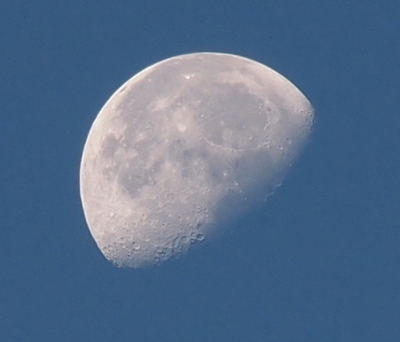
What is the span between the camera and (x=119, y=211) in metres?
20.8

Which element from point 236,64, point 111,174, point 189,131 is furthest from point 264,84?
point 111,174

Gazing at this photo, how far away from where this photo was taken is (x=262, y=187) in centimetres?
1966

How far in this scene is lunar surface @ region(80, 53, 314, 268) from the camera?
19.7 meters

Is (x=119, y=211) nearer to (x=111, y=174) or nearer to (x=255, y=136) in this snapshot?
(x=111, y=174)

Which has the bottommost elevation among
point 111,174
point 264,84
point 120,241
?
point 120,241

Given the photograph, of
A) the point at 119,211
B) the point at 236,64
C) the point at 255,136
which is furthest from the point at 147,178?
the point at 236,64

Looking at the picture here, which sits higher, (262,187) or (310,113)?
(310,113)

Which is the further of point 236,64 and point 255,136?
point 236,64

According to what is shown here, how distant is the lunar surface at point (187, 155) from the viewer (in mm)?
19719

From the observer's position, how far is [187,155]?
1989cm

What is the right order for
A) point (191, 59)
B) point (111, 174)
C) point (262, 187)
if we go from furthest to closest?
point (191, 59) → point (111, 174) → point (262, 187)

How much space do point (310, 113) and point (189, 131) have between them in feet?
10.4

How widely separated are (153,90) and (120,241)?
3455 millimetres

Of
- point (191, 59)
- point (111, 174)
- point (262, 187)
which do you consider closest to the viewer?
point (262, 187)
